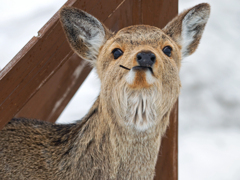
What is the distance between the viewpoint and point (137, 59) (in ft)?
9.93

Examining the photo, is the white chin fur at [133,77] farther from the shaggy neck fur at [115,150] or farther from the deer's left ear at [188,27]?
the deer's left ear at [188,27]

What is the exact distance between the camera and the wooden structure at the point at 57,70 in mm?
3592

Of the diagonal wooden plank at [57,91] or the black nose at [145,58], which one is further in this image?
the diagonal wooden plank at [57,91]

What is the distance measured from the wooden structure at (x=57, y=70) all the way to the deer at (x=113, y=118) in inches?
8.4

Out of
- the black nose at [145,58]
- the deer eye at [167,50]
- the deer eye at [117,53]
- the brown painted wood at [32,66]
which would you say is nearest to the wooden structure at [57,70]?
the brown painted wood at [32,66]

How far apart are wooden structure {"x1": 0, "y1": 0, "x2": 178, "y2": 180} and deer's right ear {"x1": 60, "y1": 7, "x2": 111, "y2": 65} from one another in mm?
141

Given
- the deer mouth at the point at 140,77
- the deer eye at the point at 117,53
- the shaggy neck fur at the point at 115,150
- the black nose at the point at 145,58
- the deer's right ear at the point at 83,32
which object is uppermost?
the deer's right ear at the point at 83,32

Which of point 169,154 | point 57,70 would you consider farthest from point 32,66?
point 169,154

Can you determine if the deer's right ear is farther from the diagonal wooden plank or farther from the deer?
Answer: the diagonal wooden plank

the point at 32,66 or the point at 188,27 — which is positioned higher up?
the point at 188,27

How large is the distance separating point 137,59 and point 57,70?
1.21 metres

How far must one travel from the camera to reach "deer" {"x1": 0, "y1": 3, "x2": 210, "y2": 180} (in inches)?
126

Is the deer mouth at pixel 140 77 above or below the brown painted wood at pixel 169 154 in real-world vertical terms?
below

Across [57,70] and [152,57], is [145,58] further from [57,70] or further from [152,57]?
[57,70]
